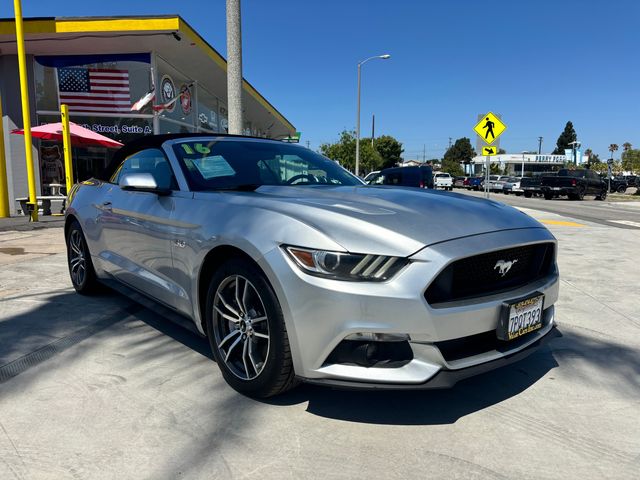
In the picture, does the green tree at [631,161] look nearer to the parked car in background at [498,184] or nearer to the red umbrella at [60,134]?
the parked car in background at [498,184]

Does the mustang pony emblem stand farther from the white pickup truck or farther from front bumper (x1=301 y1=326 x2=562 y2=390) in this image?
the white pickup truck

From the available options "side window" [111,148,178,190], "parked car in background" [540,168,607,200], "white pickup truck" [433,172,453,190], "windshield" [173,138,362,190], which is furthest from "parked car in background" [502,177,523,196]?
"side window" [111,148,178,190]

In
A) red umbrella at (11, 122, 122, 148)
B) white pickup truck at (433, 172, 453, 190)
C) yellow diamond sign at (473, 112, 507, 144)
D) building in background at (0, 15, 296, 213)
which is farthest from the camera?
white pickup truck at (433, 172, 453, 190)

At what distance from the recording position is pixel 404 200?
9.45ft

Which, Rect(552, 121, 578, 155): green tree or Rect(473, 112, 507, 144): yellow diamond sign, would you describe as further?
Rect(552, 121, 578, 155): green tree

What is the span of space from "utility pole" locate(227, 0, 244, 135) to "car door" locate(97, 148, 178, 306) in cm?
423

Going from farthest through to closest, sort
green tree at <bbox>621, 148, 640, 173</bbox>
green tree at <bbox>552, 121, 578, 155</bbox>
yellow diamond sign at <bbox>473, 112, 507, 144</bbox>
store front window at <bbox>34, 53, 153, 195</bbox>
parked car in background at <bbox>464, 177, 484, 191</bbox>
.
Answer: green tree at <bbox>552, 121, 578, 155</bbox>
green tree at <bbox>621, 148, 640, 173</bbox>
parked car in background at <bbox>464, 177, 484, 191</bbox>
store front window at <bbox>34, 53, 153, 195</bbox>
yellow diamond sign at <bbox>473, 112, 507, 144</bbox>

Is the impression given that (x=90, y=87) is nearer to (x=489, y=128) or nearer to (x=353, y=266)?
(x=489, y=128)

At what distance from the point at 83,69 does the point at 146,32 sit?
352 cm

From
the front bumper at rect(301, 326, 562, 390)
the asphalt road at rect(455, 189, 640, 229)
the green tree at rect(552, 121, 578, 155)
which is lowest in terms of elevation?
the asphalt road at rect(455, 189, 640, 229)

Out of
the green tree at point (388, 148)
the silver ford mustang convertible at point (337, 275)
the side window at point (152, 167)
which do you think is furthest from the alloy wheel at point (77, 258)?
the green tree at point (388, 148)

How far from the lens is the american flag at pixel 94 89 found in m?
15.1

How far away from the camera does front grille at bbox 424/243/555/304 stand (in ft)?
7.43

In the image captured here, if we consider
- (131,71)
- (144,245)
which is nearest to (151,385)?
(144,245)
